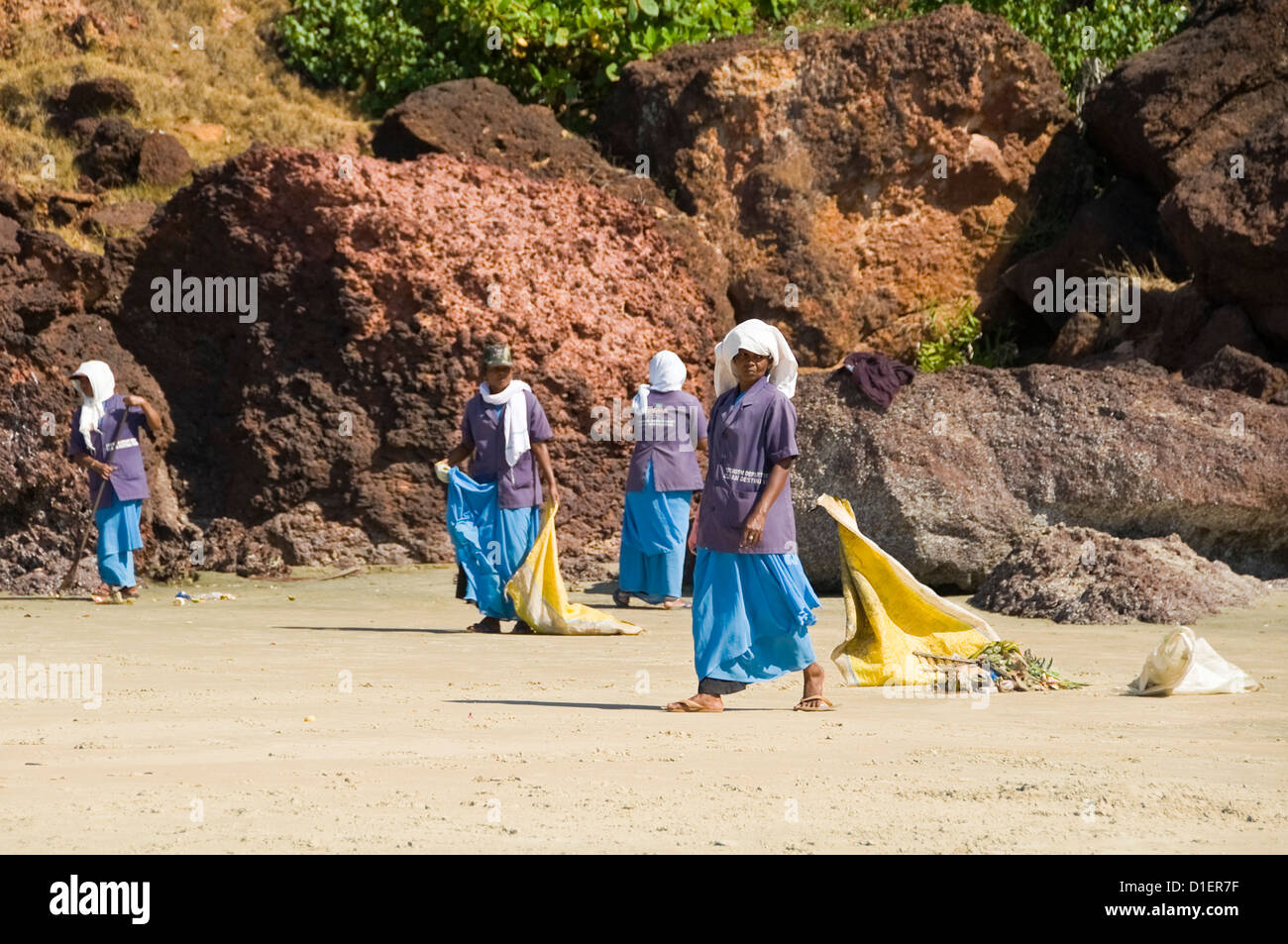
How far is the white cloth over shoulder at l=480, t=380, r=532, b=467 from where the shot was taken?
→ 10.5 meters

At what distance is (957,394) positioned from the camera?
12570 millimetres

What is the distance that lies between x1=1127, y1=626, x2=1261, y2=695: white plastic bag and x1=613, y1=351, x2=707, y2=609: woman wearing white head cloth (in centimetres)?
514

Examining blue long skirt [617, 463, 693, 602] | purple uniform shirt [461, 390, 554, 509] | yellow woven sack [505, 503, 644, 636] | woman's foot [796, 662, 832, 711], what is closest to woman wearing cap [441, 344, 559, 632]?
purple uniform shirt [461, 390, 554, 509]

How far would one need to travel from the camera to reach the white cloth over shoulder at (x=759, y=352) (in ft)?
22.4

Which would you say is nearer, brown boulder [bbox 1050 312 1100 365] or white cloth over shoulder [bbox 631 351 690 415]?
white cloth over shoulder [bbox 631 351 690 415]

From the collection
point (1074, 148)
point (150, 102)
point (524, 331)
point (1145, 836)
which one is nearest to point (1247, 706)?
point (1145, 836)

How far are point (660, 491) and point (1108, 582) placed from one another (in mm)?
3337

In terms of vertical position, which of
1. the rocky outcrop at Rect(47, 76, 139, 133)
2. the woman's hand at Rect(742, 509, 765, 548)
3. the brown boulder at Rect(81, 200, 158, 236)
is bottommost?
the woman's hand at Rect(742, 509, 765, 548)

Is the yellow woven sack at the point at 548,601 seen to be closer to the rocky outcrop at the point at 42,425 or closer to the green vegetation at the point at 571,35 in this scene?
the rocky outcrop at the point at 42,425

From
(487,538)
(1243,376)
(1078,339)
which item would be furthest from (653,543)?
(1078,339)

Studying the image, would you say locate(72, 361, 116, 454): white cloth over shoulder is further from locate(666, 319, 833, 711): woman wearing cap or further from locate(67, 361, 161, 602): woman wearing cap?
locate(666, 319, 833, 711): woman wearing cap

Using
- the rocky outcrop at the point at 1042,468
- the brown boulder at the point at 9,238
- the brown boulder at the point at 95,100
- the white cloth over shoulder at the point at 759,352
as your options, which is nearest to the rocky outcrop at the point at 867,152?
the rocky outcrop at the point at 1042,468

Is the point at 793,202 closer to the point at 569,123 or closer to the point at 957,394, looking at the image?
the point at 569,123

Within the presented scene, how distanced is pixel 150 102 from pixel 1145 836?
17453mm
